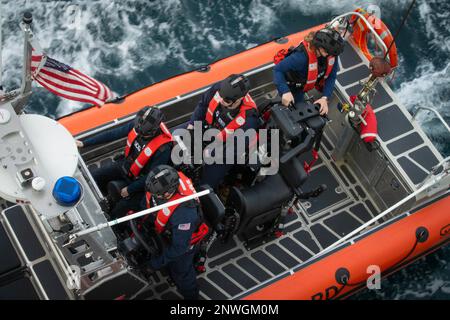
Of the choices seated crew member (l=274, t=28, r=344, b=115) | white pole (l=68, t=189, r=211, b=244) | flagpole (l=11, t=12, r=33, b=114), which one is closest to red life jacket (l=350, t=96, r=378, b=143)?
seated crew member (l=274, t=28, r=344, b=115)

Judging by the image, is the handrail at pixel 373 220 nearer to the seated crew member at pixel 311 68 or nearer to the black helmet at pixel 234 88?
the seated crew member at pixel 311 68

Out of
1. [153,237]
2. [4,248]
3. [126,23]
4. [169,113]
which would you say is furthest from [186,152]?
[126,23]

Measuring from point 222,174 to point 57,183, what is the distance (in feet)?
6.85

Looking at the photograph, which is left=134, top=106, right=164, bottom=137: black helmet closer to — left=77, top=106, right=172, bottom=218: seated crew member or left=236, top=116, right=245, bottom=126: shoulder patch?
left=77, top=106, right=172, bottom=218: seated crew member

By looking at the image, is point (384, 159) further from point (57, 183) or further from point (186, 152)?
point (57, 183)

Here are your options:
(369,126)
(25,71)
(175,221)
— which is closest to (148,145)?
(175,221)

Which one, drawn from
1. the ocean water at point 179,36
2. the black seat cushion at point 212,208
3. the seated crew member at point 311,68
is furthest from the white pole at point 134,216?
the ocean water at point 179,36

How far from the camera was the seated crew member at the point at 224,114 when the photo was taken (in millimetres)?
5621

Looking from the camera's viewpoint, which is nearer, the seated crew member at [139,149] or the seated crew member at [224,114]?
the seated crew member at [139,149]

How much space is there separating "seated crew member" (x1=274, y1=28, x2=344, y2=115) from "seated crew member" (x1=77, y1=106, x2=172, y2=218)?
4.06ft

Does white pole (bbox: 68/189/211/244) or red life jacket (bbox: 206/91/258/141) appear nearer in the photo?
white pole (bbox: 68/189/211/244)

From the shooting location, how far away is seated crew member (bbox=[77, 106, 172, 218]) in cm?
536

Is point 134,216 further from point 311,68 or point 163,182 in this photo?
point 311,68

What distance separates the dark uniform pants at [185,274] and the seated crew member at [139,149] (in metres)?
0.68
